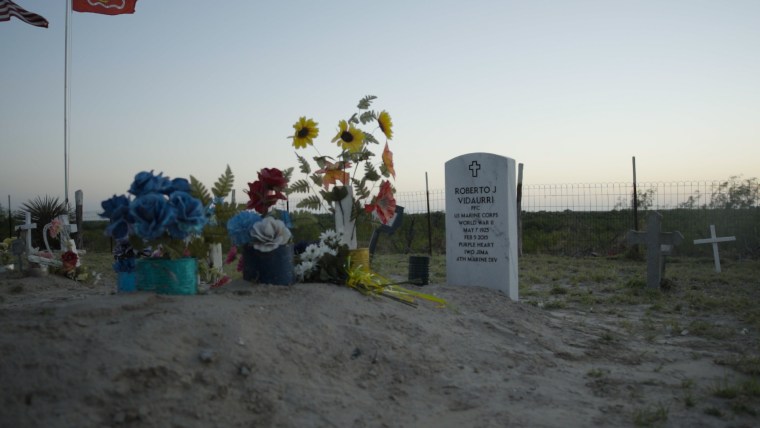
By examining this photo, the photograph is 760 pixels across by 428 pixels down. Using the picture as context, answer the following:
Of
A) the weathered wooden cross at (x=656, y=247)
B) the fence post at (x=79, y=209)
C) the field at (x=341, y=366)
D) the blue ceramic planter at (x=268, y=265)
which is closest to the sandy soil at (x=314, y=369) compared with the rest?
the field at (x=341, y=366)

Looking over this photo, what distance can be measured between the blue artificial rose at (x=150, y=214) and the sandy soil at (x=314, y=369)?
424 mm

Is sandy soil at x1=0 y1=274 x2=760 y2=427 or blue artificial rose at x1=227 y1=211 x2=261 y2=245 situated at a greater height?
blue artificial rose at x1=227 y1=211 x2=261 y2=245

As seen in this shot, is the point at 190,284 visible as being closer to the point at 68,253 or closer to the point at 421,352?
the point at 421,352

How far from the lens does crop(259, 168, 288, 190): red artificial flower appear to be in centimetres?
473

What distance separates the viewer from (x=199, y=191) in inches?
171

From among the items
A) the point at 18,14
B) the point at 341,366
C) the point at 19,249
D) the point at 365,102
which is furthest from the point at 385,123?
the point at 18,14

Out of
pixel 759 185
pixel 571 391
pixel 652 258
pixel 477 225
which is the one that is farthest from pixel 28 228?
pixel 759 185

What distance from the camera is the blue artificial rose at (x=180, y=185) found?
4137mm

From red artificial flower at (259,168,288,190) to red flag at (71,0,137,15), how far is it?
955 centimetres

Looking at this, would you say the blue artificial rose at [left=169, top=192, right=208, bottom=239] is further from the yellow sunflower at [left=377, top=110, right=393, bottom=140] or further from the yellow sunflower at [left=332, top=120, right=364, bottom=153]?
the yellow sunflower at [left=377, top=110, right=393, bottom=140]

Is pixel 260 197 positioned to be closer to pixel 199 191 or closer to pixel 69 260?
pixel 199 191

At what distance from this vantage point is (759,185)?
48.2 feet

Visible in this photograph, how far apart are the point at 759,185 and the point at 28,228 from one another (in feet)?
54.5

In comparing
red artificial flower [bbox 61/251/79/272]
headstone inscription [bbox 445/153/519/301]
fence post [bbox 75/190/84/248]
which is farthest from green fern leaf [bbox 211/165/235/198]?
fence post [bbox 75/190/84/248]
